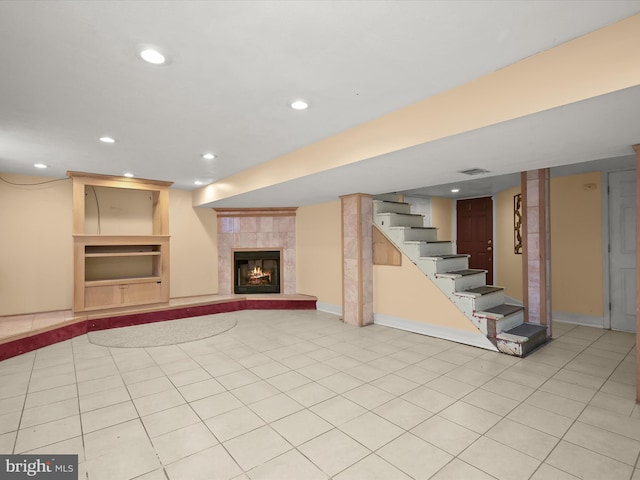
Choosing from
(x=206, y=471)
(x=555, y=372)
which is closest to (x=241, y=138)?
(x=206, y=471)

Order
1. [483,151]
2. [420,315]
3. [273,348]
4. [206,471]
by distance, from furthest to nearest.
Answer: [420,315], [273,348], [483,151], [206,471]

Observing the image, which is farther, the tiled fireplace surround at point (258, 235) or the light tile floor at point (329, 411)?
the tiled fireplace surround at point (258, 235)

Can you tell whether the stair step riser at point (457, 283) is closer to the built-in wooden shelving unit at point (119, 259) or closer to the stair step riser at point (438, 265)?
the stair step riser at point (438, 265)

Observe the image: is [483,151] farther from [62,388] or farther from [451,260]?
[62,388]

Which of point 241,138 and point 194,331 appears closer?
point 241,138

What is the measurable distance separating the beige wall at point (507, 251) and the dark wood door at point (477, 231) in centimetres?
21

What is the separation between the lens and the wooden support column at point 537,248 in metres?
4.37

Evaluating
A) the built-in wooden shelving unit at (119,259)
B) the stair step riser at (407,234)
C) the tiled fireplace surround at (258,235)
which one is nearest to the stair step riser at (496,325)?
the stair step riser at (407,234)

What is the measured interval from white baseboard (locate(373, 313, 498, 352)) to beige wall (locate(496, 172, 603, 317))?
2341 mm

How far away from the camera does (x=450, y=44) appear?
1783mm

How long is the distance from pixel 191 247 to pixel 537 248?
6.35m

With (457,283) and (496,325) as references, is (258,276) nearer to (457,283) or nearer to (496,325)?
(457,283)

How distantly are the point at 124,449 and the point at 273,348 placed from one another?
6.96 ft

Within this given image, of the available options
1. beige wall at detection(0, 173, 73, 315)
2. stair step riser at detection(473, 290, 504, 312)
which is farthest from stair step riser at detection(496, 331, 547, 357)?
beige wall at detection(0, 173, 73, 315)
